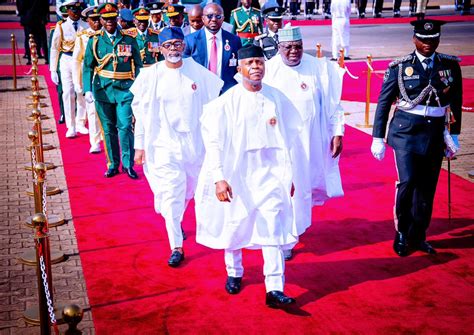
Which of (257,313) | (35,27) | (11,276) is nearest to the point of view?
(257,313)

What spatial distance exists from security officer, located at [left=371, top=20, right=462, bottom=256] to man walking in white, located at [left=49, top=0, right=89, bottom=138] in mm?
6998

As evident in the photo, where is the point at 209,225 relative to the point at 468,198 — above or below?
above

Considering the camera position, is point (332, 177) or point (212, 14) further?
point (212, 14)

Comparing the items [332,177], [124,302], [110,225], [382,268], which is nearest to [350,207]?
[332,177]

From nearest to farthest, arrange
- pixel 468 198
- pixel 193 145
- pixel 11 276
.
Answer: pixel 11 276 → pixel 193 145 → pixel 468 198

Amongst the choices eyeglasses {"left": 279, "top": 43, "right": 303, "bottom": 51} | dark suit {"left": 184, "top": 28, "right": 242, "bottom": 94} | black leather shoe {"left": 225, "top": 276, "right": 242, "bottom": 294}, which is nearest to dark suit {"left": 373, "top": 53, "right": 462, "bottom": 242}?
eyeglasses {"left": 279, "top": 43, "right": 303, "bottom": 51}

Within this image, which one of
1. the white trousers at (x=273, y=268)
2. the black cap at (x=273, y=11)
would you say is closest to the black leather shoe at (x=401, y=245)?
the white trousers at (x=273, y=268)

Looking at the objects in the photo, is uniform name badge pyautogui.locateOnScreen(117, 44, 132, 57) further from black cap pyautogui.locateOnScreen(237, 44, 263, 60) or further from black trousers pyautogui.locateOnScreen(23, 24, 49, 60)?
black trousers pyautogui.locateOnScreen(23, 24, 49, 60)

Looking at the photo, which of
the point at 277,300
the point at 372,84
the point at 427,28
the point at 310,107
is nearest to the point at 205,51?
the point at 310,107

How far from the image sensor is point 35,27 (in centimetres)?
2272

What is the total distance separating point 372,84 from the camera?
1902 cm

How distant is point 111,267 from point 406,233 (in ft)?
9.56

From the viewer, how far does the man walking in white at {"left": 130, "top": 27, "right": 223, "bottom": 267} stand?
780 centimetres

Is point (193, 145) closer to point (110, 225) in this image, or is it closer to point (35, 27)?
point (110, 225)
